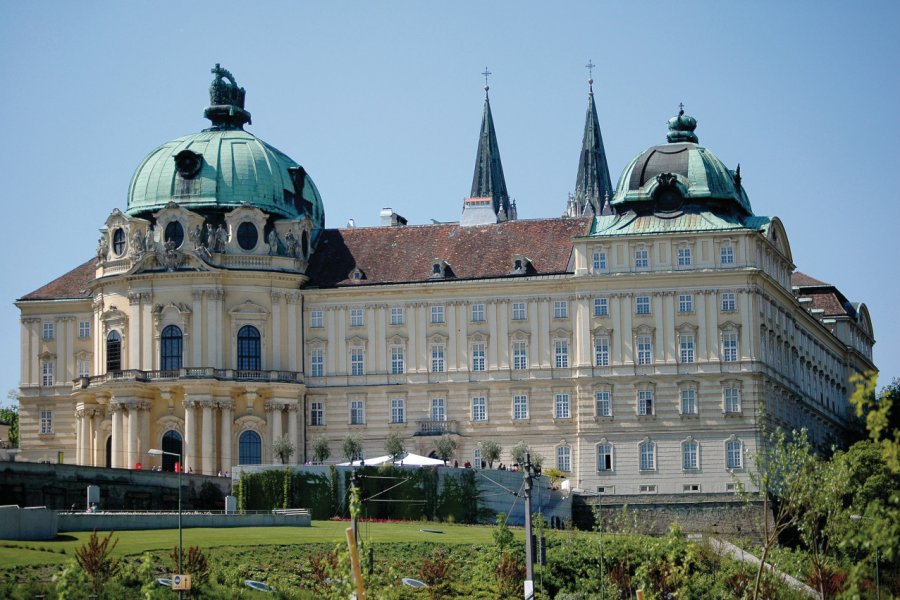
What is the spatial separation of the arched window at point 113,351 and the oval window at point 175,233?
6.01 m

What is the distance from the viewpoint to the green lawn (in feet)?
209

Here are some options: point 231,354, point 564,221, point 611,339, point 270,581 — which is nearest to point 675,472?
point 611,339

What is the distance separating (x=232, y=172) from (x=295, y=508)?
77.1 feet

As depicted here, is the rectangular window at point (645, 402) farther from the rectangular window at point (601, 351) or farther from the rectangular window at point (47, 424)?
→ the rectangular window at point (47, 424)

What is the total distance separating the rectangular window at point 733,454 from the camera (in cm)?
9806

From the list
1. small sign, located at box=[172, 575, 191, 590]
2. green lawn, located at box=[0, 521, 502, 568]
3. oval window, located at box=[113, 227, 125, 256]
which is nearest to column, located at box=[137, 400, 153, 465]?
oval window, located at box=[113, 227, 125, 256]

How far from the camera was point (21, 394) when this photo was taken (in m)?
110

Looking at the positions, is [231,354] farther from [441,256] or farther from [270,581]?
[270,581]

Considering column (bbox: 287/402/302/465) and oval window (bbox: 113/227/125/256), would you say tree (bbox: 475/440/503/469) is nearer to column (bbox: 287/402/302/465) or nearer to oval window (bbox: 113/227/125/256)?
column (bbox: 287/402/302/465)

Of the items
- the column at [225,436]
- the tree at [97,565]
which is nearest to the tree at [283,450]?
the column at [225,436]

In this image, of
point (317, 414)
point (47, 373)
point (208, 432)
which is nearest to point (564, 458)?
point (317, 414)

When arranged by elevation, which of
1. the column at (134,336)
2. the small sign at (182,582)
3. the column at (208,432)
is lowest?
the small sign at (182,582)

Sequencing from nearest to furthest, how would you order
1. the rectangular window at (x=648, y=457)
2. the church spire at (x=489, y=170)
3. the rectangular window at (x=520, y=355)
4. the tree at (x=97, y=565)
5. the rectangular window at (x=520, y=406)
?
the tree at (x=97, y=565), the rectangular window at (x=648, y=457), the rectangular window at (x=520, y=406), the rectangular window at (x=520, y=355), the church spire at (x=489, y=170)

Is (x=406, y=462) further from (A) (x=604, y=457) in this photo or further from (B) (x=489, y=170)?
(B) (x=489, y=170)
